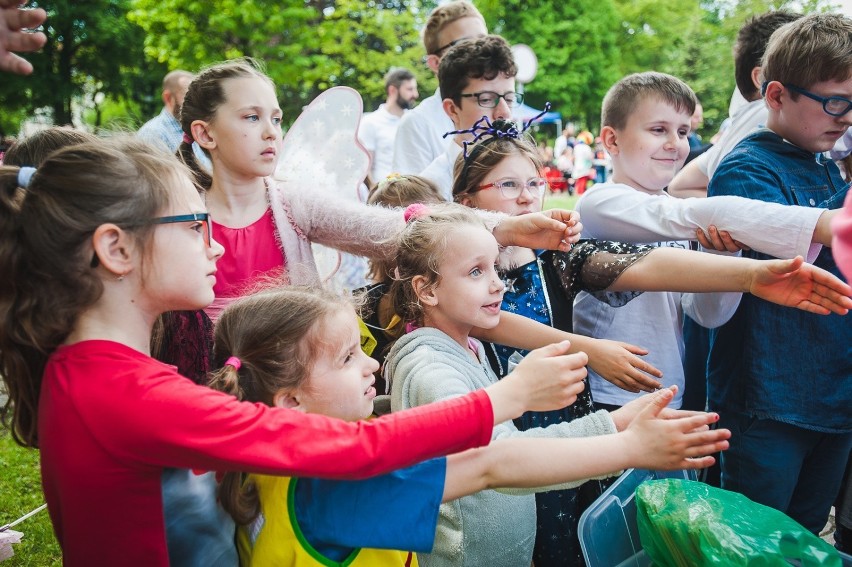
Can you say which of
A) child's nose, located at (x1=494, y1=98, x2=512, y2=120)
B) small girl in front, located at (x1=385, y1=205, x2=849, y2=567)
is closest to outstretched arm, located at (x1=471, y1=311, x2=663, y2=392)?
small girl in front, located at (x1=385, y1=205, x2=849, y2=567)

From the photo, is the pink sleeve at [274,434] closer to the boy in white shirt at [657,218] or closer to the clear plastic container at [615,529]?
the clear plastic container at [615,529]

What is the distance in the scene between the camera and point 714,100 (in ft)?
87.8

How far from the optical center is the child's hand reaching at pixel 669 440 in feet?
4.62

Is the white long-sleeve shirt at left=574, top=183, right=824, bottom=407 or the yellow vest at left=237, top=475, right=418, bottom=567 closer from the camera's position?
the yellow vest at left=237, top=475, right=418, bottom=567

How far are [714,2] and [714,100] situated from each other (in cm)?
1486

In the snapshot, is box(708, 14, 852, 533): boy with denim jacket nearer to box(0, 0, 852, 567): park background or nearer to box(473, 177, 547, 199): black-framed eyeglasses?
box(473, 177, 547, 199): black-framed eyeglasses

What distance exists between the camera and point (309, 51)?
21.4 metres

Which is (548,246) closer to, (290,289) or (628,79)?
(290,289)

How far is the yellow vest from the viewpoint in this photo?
1.45m

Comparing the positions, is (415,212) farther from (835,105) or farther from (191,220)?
(835,105)

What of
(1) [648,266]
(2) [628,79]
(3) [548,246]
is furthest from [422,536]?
(2) [628,79]

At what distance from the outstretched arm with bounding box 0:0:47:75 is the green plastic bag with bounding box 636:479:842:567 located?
2.24 m

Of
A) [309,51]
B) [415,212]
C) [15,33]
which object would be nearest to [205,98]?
[15,33]

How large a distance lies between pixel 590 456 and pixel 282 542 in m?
0.65
